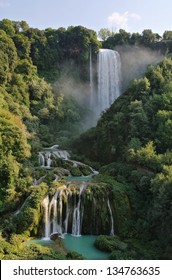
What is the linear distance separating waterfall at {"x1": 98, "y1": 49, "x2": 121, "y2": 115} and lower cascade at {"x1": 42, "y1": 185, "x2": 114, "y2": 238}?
948 inches

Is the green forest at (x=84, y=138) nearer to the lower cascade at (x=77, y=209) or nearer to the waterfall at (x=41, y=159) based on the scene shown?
the lower cascade at (x=77, y=209)

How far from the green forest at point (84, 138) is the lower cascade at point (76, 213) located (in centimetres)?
13

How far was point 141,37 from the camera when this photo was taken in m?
47.9

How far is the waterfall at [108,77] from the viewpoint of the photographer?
44.5 metres

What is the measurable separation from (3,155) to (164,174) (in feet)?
34.2

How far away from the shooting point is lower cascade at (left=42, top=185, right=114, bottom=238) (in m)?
20.2

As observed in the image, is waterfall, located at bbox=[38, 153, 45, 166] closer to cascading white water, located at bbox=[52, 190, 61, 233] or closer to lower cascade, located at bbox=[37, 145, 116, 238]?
lower cascade, located at bbox=[37, 145, 116, 238]

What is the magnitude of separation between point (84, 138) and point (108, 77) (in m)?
15.8

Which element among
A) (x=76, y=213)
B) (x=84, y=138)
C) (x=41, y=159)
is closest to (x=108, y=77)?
(x=84, y=138)

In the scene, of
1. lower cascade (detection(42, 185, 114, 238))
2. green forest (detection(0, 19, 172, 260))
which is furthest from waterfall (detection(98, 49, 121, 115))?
lower cascade (detection(42, 185, 114, 238))

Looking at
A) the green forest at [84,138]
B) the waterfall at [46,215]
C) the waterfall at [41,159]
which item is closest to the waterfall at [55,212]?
the waterfall at [46,215]

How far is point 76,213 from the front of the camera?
68.2 feet

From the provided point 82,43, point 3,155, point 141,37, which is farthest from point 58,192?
point 141,37
